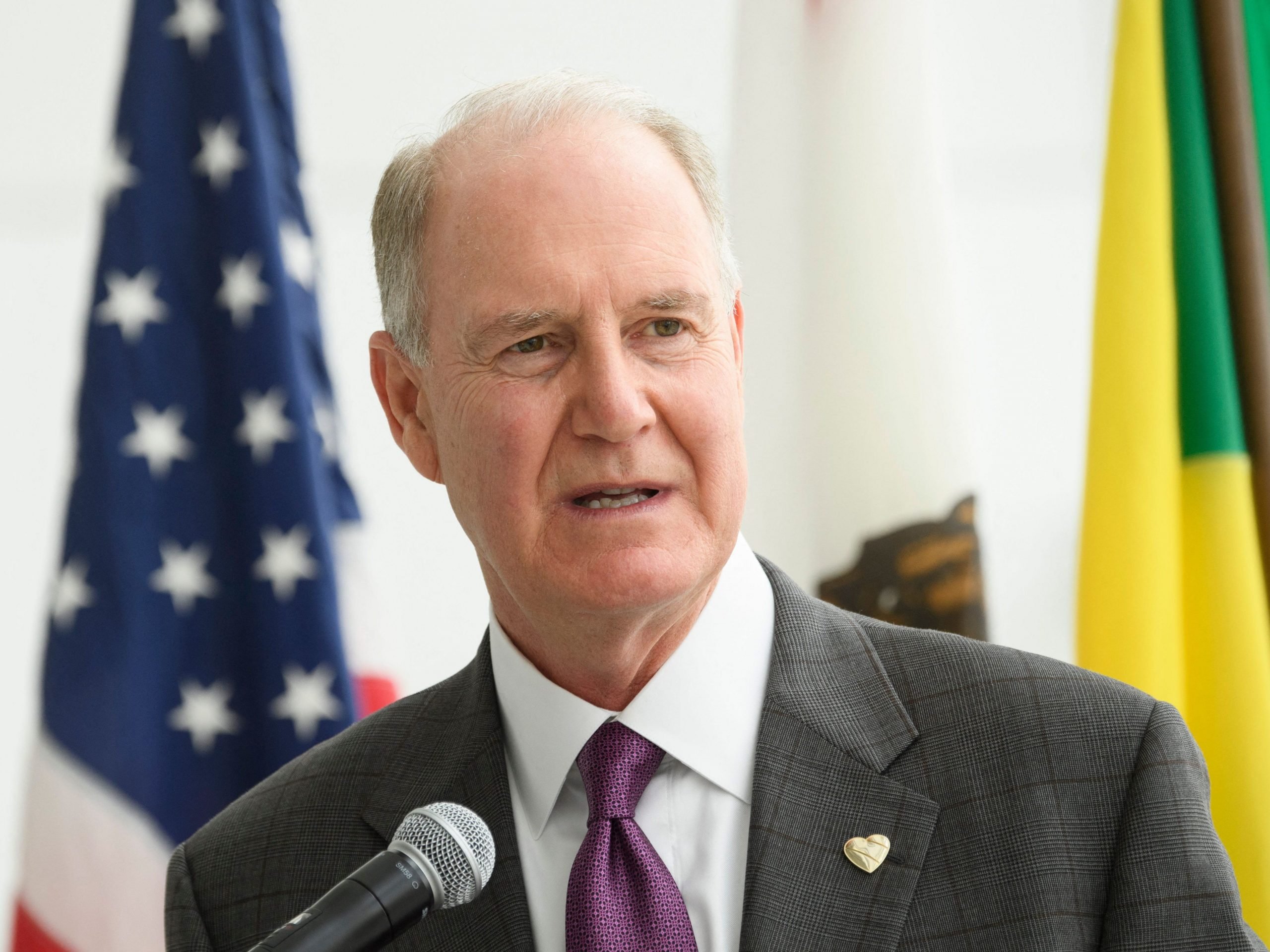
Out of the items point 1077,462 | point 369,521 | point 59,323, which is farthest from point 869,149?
point 59,323

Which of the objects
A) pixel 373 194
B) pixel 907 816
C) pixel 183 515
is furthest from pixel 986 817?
pixel 373 194

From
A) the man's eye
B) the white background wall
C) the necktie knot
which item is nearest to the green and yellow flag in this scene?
the white background wall

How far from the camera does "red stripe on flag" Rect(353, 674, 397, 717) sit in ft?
9.31

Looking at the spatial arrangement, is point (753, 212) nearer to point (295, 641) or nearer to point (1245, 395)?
point (1245, 395)

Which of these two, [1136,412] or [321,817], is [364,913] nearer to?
[321,817]

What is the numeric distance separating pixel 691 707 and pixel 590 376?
1.48 feet

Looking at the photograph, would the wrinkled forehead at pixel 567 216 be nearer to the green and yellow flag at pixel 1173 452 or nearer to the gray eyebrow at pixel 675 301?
the gray eyebrow at pixel 675 301

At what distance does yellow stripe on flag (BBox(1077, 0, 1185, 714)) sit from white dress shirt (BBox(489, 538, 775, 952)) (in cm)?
102

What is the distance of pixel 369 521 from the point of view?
3129mm

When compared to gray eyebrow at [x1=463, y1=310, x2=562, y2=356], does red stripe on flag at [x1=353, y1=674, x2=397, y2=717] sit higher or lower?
lower

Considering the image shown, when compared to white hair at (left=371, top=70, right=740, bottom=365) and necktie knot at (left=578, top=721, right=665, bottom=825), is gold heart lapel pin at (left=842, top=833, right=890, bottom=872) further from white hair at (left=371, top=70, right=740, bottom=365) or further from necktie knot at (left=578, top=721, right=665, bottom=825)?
white hair at (left=371, top=70, right=740, bottom=365)

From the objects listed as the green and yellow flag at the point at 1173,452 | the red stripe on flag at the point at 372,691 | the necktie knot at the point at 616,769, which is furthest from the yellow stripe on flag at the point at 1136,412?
the red stripe on flag at the point at 372,691

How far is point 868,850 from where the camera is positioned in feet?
4.90

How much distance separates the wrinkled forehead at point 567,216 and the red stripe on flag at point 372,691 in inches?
54.3
